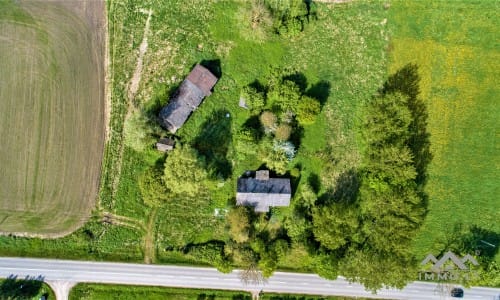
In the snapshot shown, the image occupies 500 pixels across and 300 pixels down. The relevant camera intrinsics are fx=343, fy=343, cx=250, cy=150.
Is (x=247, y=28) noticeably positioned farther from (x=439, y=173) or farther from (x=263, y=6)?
(x=439, y=173)

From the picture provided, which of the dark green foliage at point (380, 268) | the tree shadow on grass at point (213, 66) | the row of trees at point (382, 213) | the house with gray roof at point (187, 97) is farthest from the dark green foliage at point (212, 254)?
the tree shadow on grass at point (213, 66)

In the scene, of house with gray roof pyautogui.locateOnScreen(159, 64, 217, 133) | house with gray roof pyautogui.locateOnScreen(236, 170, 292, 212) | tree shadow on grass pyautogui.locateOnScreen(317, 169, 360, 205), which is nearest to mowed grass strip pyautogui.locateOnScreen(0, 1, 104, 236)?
house with gray roof pyautogui.locateOnScreen(159, 64, 217, 133)

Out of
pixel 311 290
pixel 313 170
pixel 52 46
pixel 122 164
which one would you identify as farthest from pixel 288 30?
pixel 311 290

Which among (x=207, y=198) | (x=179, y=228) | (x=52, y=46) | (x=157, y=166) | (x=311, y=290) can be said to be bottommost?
(x=311, y=290)

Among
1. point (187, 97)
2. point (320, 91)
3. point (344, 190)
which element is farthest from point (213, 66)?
point (344, 190)

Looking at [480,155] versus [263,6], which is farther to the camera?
[480,155]

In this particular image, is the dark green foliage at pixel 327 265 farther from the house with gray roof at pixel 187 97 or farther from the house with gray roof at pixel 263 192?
the house with gray roof at pixel 187 97
